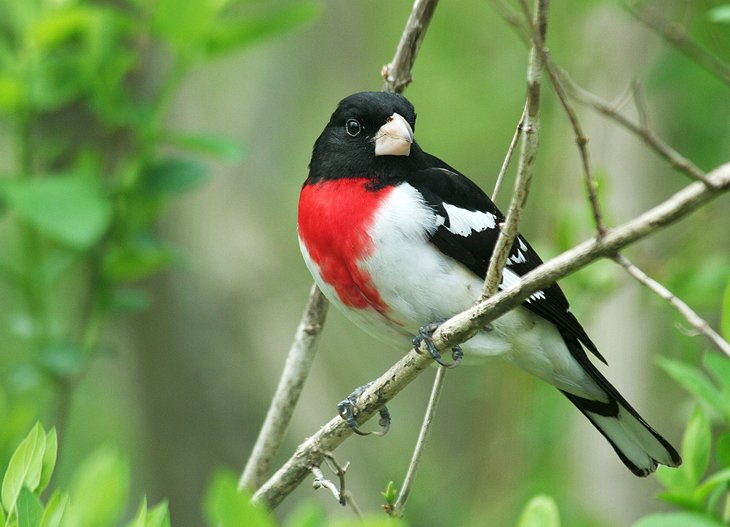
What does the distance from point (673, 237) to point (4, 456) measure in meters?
3.47

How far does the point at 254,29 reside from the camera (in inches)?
137

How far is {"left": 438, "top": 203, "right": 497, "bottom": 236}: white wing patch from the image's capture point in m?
2.86

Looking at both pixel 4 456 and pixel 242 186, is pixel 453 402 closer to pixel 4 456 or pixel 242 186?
pixel 242 186

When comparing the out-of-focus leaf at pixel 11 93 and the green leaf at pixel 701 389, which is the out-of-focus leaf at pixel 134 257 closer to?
the out-of-focus leaf at pixel 11 93

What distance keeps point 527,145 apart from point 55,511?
3.31ft

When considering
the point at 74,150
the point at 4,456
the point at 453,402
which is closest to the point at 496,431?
the point at 453,402

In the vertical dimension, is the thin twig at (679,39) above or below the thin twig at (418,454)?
above

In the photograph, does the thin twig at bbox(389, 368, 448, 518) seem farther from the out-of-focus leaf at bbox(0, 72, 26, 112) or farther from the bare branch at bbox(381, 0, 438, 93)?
the out-of-focus leaf at bbox(0, 72, 26, 112)

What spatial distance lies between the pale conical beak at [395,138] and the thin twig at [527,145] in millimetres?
949

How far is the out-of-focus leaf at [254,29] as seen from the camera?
11.3ft

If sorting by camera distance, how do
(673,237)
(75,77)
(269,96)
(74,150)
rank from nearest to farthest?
(75,77)
(74,150)
(673,237)
(269,96)

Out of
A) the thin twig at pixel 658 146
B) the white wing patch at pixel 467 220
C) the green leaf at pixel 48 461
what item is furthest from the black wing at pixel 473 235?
the green leaf at pixel 48 461

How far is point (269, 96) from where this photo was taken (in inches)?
255

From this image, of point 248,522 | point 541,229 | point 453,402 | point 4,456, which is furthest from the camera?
point 453,402
